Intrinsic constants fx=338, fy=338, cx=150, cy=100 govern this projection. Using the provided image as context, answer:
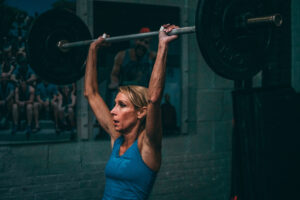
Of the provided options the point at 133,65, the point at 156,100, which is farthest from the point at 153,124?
the point at 133,65

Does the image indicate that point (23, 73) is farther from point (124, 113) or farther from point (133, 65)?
point (124, 113)

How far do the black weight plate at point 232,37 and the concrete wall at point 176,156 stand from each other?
2751 millimetres

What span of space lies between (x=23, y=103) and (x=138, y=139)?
8.27ft

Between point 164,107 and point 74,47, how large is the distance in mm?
2210

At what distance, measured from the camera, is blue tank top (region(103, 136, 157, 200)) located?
2076 millimetres

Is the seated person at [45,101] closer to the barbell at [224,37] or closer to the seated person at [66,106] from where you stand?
the seated person at [66,106]

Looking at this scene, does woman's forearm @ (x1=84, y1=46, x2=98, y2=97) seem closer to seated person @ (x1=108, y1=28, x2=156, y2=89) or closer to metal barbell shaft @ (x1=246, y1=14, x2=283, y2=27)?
metal barbell shaft @ (x1=246, y1=14, x2=283, y2=27)

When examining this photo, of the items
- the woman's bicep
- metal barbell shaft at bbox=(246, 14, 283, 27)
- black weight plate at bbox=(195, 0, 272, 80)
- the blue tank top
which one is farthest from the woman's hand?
the blue tank top

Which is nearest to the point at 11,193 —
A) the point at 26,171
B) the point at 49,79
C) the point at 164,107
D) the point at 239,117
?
the point at 26,171

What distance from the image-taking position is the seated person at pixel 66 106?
4406 millimetres

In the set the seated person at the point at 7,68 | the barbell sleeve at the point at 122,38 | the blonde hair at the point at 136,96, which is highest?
the barbell sleeve at the point at 122,38

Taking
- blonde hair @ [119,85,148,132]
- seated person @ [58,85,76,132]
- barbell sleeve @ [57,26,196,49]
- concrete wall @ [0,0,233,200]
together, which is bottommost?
concrete wall @ [0,0,233,200]

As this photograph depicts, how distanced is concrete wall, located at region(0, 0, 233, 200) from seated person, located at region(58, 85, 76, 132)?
133 mm

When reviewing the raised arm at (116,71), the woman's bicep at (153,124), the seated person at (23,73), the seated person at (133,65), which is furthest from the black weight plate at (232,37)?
the seated person at (23,73)
